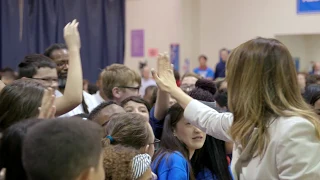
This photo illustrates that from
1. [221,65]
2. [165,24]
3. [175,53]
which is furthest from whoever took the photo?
[165,24]

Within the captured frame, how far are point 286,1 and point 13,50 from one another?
18.5 feet

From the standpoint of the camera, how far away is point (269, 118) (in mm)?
1805

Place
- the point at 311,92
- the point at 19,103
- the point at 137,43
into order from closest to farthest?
the point at 19,103, the point at 311,92, the point at 137,43

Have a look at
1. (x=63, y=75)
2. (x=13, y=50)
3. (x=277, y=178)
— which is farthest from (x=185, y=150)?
(x=13, y=50)

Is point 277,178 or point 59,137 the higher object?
point 59,137

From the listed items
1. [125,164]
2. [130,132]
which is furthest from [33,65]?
[125,164]

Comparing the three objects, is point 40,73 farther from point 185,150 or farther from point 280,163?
point 280,163

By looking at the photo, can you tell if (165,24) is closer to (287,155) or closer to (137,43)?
(137,43)

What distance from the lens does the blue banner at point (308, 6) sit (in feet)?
31.8

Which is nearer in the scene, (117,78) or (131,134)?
(131,134)

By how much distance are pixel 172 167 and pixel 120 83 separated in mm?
1424

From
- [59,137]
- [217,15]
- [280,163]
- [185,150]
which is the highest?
[217,15]

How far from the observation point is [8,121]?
6.91ft

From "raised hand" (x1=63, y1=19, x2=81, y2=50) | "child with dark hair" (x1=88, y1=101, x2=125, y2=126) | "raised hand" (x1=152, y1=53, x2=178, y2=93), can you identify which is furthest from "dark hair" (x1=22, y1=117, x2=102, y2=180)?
"child with dark hair" (x1=88, y1=101, x2=125, y2=126)
